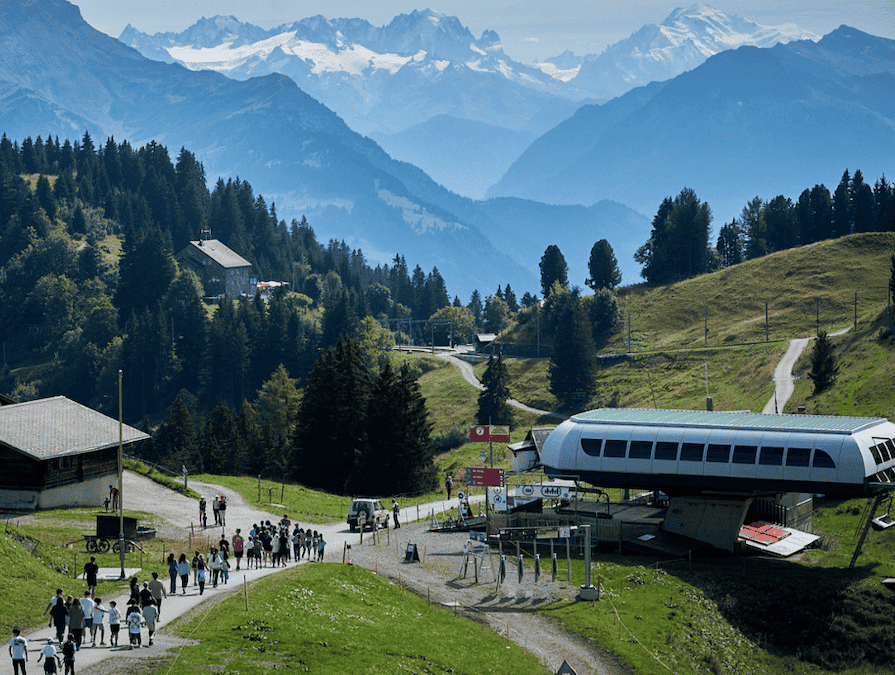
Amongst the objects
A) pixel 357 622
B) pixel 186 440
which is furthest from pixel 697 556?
pixel 186 440

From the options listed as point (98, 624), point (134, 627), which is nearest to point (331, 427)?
point (98, 624)

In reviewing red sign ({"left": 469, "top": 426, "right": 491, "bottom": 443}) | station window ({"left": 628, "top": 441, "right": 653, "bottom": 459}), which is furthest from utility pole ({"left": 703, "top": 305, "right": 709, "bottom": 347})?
red sign ({"left": 469, "top": 426, "right": 491, "bottom": 443})

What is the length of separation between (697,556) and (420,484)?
37.7 metres

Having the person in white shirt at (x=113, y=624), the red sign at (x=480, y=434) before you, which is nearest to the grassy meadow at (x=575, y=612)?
the person in white shirt at (x=113, y=624)

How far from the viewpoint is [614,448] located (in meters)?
64.4

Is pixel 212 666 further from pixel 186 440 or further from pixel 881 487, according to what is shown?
pixel 186 440

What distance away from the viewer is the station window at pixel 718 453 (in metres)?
60.9

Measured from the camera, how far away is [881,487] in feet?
192

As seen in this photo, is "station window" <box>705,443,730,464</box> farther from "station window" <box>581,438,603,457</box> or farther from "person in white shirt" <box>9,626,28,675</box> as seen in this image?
"person in white shirt" <box>9,626,28,675</box>

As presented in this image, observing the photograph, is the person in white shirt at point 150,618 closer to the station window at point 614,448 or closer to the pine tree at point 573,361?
the station window at point 614,448

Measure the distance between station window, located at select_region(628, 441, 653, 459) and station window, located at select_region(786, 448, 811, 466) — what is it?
8060 mm

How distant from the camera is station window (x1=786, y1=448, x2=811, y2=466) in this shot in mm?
59125

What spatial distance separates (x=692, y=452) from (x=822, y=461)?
739 centimetres

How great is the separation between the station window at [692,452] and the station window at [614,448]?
144 inches
